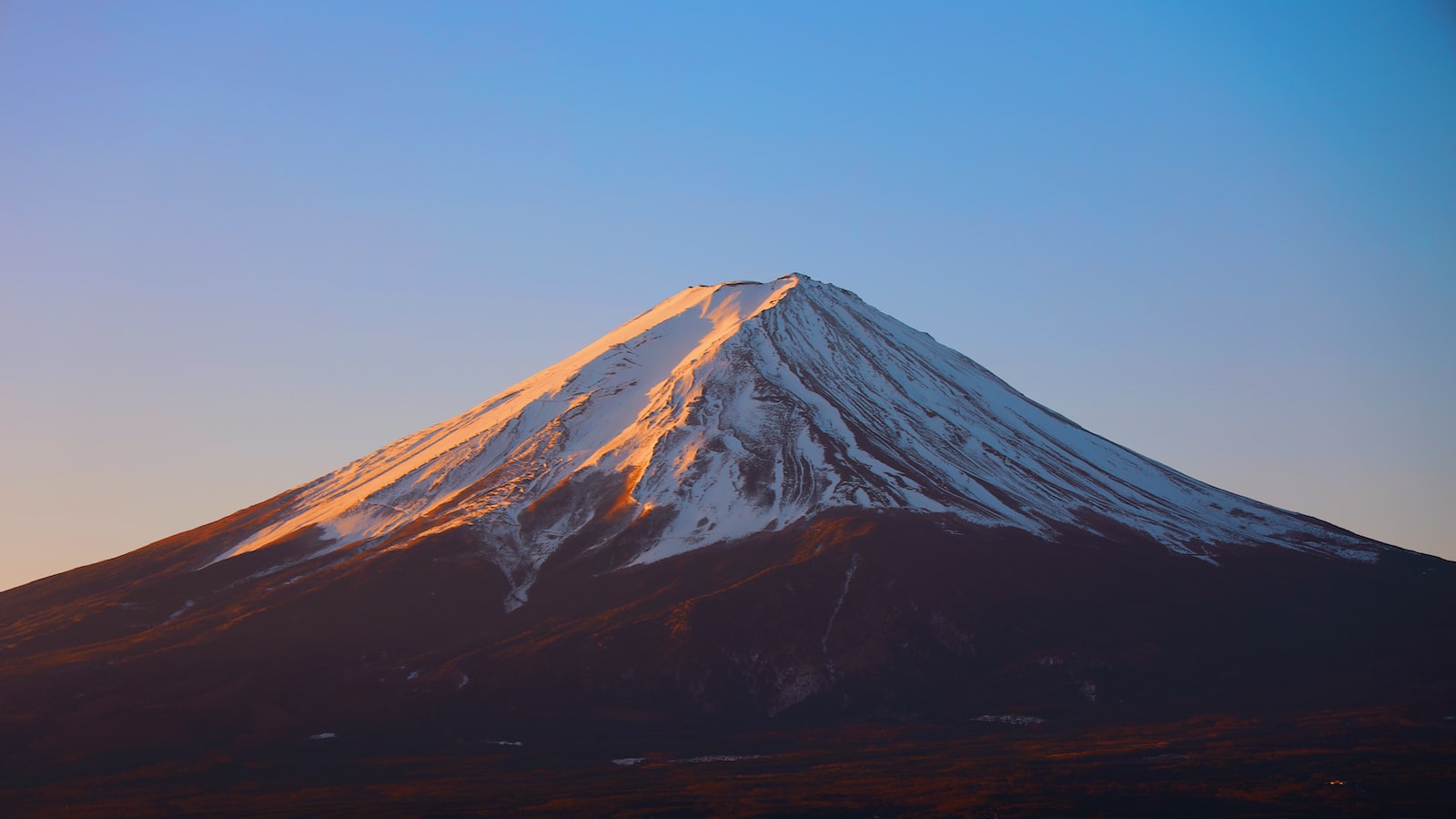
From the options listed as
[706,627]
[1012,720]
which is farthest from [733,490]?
[1012,720]

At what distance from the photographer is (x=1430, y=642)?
149625 mm

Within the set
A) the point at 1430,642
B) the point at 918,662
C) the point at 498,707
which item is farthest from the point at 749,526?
the point at 1430,642

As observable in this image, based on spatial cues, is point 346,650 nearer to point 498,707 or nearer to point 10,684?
point 498,707

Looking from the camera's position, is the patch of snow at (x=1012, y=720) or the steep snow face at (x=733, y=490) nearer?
the patch of snow at (x=1012, y=720)

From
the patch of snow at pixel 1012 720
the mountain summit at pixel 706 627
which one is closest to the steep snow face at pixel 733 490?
the mountain summit at pixel 706 627

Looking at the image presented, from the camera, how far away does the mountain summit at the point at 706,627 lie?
127 m

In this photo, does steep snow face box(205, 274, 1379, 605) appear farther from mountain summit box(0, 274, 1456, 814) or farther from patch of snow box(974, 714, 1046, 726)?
patch of snow box(974, 714, 1046, 726)

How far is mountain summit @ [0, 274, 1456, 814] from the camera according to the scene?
126875 millimetres

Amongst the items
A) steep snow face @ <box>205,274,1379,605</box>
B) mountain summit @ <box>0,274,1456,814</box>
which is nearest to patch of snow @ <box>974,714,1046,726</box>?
mountain summit @ <box>0,274,1456,814</box>

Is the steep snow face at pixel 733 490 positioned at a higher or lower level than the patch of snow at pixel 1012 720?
higher

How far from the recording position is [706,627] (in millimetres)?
144750

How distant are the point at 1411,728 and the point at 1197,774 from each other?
2650 centimetres

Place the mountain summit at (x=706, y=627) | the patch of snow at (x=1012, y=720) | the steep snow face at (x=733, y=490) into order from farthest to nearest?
1. the steep snow face at (x=733, y=490)
2. the patch of snow at (x=1012, y=720)
3. the mountain summit at (x=706, y=627)

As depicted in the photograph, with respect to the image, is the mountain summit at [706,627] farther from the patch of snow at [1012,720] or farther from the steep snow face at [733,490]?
the steep snow face at [733,490]
